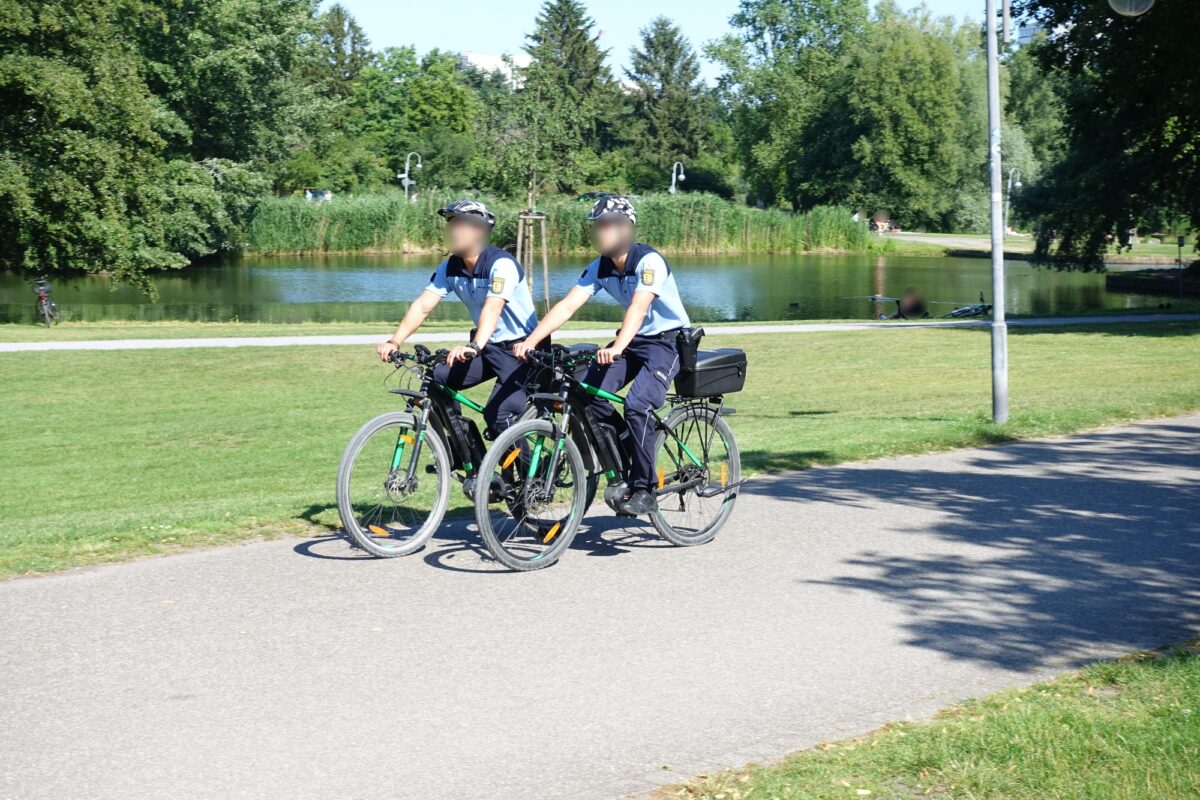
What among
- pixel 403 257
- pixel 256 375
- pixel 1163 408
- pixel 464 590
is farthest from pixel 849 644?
pixel 403 257

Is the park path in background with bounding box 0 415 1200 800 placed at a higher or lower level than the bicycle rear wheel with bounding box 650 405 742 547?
lower

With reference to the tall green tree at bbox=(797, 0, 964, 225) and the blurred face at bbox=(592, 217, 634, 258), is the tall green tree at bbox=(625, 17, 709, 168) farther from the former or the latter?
the blurred face at bbox=(592, 217, 634, 258)

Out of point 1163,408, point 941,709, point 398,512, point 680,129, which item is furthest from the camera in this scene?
point 680,129

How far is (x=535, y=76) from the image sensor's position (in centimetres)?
3775

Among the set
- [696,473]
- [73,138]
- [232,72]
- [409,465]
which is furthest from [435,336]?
[232,72]

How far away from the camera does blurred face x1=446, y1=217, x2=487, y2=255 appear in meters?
7.50

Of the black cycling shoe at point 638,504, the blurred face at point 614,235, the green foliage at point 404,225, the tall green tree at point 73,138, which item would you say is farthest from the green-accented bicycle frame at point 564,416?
the green foliage at point 404,225

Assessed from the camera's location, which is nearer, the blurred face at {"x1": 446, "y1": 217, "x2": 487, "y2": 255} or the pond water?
the blurred face at {"x1": 446, "y1": 217, "x2": 487, "y2": 255}

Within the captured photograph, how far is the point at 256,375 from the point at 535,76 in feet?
67.4

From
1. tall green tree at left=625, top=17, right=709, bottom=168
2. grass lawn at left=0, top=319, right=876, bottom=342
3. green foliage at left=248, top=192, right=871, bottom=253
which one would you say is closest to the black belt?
grass lawn at left=0, top=319, right=876, bottom=342

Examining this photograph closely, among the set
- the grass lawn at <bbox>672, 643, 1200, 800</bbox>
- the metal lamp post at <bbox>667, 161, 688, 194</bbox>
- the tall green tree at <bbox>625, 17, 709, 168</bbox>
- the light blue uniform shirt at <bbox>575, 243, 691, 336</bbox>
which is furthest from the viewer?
the tall green tree at <bbox>625, 17, 709, 168</bbox>

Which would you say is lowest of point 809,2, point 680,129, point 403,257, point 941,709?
point 941,709

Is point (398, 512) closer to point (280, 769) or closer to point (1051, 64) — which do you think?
point (280, 769)

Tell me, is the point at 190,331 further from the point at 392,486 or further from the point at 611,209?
the point at 611,209
